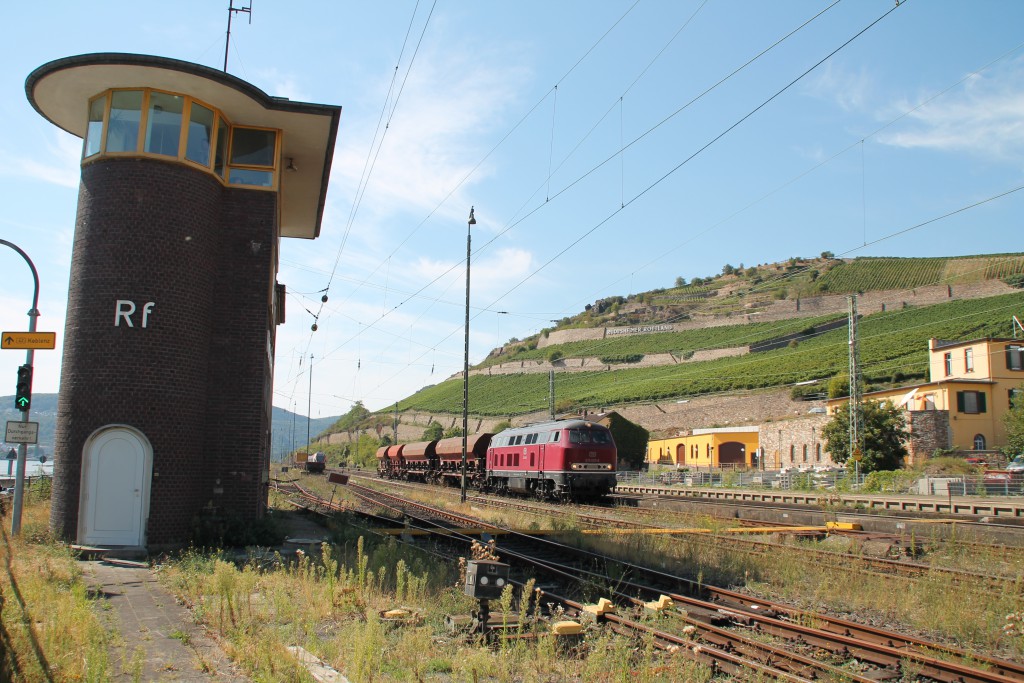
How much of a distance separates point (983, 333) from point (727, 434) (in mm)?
30305

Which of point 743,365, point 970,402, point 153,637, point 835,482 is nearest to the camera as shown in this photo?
point 153,637

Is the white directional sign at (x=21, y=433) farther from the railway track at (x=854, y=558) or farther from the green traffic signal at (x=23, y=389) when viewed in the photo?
the railway track at (x=854, y=558)

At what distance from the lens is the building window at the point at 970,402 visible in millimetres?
45938

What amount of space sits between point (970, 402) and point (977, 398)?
0.59 metres

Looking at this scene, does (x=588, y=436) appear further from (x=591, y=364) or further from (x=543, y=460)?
(x=591, y=364)

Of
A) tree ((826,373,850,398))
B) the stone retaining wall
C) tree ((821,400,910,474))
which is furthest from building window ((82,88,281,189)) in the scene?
the stone retaining wall

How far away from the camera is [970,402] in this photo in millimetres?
46312

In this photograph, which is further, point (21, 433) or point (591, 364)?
point (591, 364)

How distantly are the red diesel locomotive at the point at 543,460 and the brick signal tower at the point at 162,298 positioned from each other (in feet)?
46.5

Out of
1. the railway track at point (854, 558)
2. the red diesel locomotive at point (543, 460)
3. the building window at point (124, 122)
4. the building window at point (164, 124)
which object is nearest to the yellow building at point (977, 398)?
the red diesel locomotive at point (543, 460)

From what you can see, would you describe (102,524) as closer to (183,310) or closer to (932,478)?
(183,310)

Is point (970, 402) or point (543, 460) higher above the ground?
point (970, 402)

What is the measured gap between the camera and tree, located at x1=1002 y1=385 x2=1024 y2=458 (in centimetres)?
4012

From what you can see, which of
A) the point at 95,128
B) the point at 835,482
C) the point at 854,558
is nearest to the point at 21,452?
the point at 95,128
